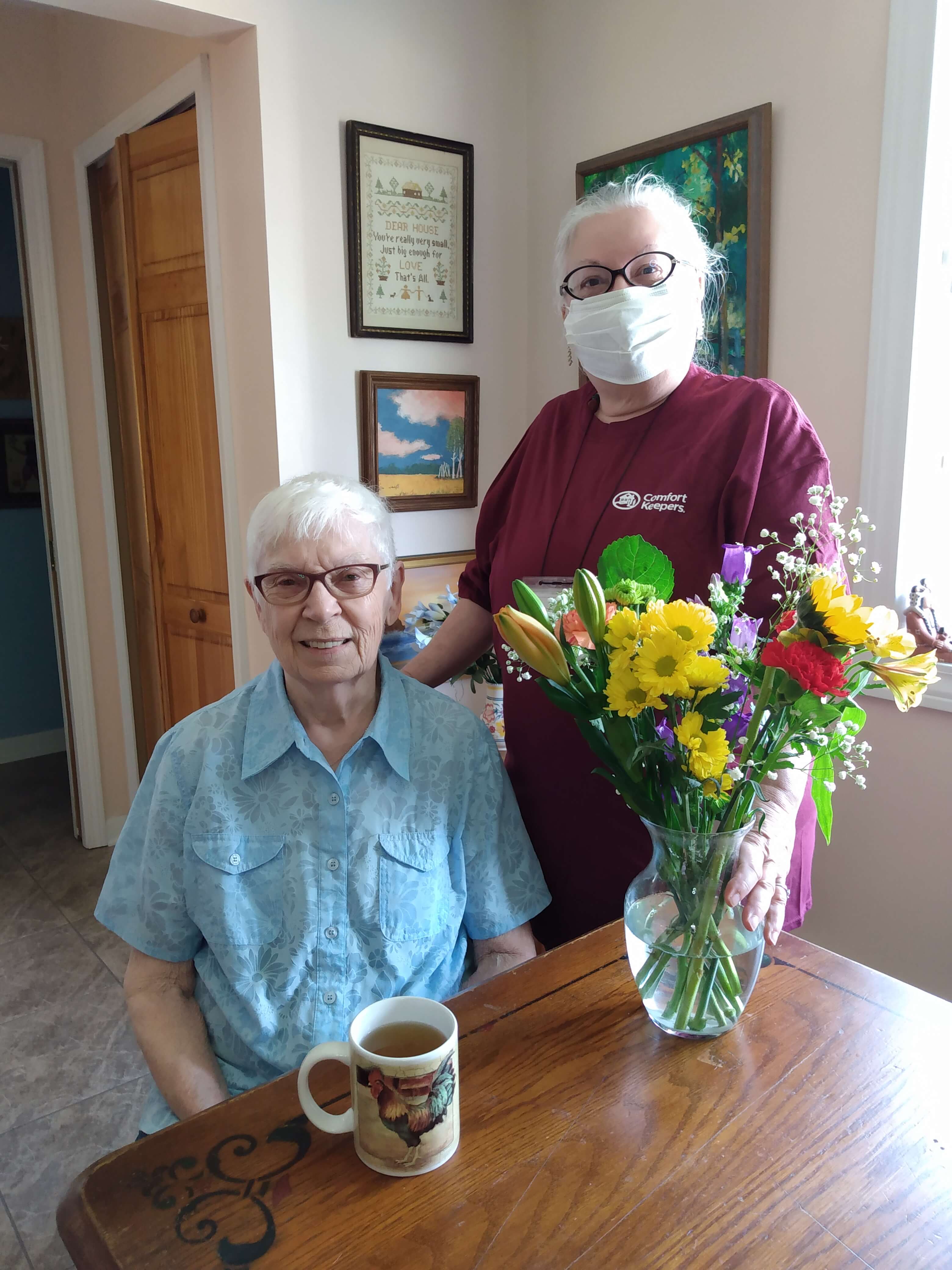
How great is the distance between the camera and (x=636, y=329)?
128 centimetres

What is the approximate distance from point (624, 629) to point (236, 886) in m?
0.62

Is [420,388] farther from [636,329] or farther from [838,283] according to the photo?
[636,329]

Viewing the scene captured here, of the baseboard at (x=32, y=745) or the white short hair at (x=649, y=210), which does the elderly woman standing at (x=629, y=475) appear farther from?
the baseboard at (x=32, y=745)

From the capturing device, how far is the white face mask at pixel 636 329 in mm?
1282

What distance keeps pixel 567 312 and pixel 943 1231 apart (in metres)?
1.18

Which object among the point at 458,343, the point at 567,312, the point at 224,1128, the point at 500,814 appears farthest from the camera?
the point at 458,343

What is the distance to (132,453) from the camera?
127 inches

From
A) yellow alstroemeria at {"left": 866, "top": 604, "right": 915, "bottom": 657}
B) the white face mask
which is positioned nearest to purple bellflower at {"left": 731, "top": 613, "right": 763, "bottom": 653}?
yellow alstroemeria at {"left": 866, "top": 604, "right": 915, "bottom": 657}

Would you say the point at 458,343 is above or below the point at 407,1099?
above

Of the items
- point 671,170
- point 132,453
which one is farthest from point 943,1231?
point 132,453

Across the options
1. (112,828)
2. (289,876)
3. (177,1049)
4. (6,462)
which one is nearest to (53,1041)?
(112,828)

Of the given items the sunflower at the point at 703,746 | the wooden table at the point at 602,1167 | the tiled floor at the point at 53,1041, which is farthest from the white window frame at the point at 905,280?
the tiled floor at the point at 53,1041

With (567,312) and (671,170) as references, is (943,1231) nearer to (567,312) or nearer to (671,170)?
(567,312)

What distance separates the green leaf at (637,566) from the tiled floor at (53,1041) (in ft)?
5.65
